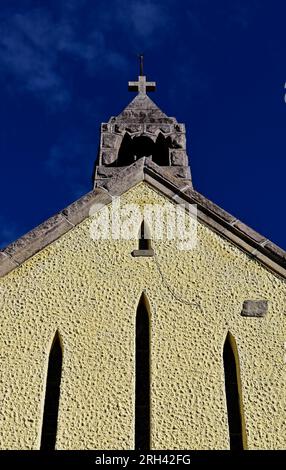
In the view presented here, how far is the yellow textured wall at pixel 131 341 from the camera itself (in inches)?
251

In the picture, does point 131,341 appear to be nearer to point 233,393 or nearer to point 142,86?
point 233,393

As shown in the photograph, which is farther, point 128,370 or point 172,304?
point 172,304

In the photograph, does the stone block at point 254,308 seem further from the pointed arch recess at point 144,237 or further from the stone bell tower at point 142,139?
the stone bell tower at point 142,139

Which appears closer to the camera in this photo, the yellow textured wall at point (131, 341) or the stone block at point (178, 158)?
the yellow textured wall at point (131, 341)

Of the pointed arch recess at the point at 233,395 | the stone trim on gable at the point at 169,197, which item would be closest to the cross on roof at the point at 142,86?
the stone trim on gable at the point at 169,197

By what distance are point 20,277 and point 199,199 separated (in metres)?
2.11

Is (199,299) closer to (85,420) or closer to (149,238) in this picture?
(149,238)

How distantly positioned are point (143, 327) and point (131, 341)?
0.24 m

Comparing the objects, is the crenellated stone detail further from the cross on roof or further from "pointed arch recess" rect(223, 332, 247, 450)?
"pointed arch recess" rect(223, 332, 247, 450)

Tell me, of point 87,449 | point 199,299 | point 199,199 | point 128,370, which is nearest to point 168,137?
point 199,199

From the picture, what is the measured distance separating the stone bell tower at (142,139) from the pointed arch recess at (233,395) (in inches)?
137

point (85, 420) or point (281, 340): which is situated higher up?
point (281, 340)

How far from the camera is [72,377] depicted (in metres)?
6.64

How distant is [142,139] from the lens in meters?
10.6
